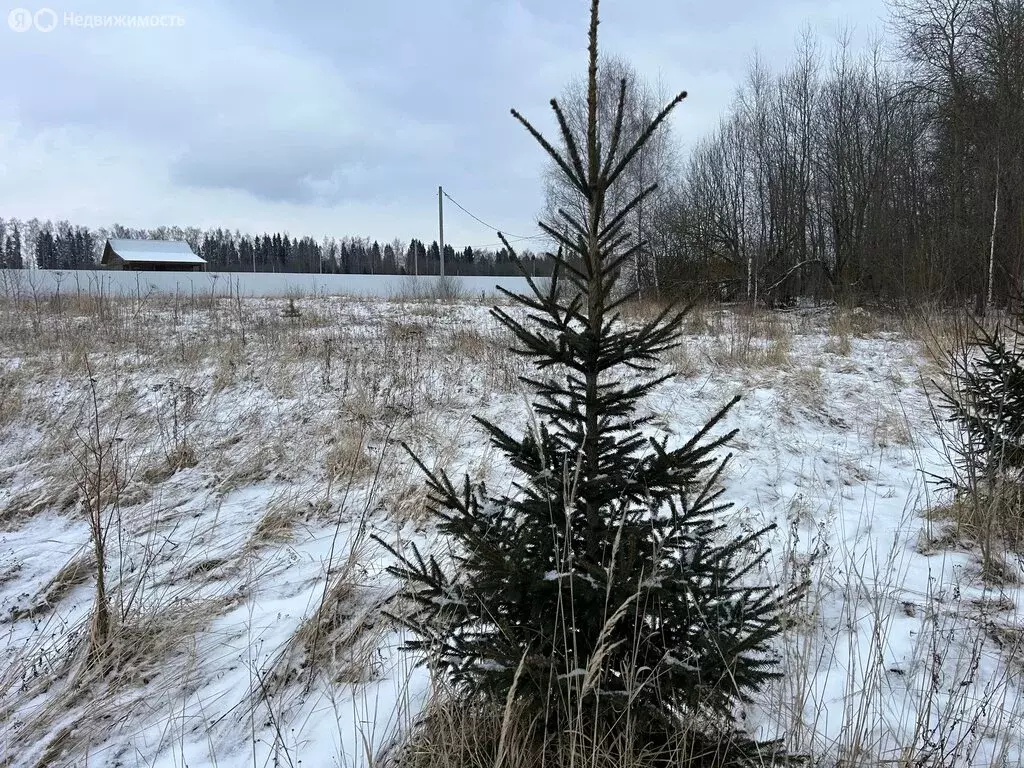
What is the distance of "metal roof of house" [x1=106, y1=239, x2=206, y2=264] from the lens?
1425 inches

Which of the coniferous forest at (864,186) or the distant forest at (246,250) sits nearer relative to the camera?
the coniferous forest at (864,186)

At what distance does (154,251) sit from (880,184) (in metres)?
42.9

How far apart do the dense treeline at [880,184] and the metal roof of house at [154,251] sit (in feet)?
109

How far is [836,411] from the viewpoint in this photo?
5.86 m

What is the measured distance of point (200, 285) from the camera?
17.0 meters

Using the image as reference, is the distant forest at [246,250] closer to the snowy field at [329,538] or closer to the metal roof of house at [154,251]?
the metal roof of house at [154,251]

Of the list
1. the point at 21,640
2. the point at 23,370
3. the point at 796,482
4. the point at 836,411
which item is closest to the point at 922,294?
Result: the point at 836,411

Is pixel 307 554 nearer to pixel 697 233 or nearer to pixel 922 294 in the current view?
pixel 922 294

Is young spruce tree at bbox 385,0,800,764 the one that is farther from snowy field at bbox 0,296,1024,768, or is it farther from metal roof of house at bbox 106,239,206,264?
metal roof of house at bbox 106,239,206,264

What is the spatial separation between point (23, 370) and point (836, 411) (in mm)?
9544

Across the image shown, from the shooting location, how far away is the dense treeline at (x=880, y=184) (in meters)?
12.3

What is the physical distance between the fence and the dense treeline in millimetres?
8291

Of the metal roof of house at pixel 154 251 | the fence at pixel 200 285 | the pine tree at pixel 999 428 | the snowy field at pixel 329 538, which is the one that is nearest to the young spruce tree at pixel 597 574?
the snowy field at pixel 329 538

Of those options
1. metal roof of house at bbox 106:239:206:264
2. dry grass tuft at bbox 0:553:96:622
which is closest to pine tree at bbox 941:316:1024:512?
dry grass tuft at bbox 0:553:96:622
